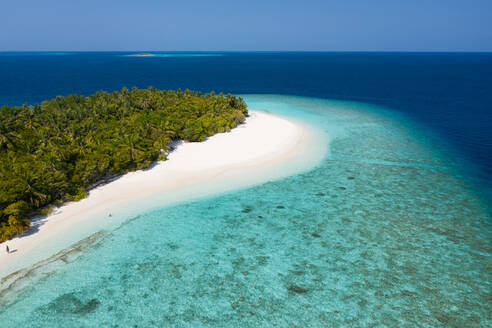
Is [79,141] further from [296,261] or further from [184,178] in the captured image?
[296,261]

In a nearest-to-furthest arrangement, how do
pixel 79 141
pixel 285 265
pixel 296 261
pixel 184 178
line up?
pixel 285 265
pixel 296 261
pixel 79 141
pixel 184 178

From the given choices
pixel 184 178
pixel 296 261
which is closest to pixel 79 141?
pixel 184 178

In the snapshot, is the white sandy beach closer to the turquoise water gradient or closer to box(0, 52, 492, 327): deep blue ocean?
box(0, 52, 492, 327): deep blue ocean

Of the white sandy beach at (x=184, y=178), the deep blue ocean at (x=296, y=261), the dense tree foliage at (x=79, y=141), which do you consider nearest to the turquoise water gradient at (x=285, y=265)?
the deep blue ocean at (x=296, y=261)

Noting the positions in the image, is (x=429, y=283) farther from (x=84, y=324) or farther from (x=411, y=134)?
(x=411, y=134)

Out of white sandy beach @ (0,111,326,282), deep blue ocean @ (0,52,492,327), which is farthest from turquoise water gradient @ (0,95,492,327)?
white sandy beach @ (0,111,326,282)
